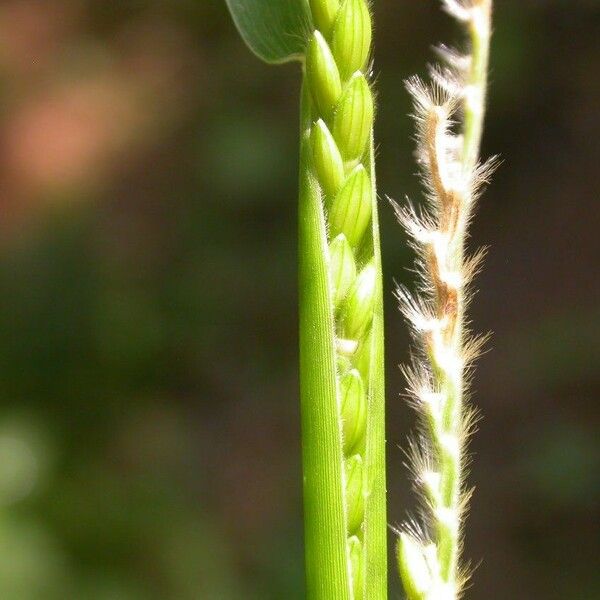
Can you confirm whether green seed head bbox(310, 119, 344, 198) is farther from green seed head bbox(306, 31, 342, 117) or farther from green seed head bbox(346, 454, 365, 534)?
green seed head bbox(346, 454, 365, 534)

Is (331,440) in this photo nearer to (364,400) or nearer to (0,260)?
(364,400)

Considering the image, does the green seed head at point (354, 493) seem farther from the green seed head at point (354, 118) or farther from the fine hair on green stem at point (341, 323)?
the green seed head at point (354, 118)

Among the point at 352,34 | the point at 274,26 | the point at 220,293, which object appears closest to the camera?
the point at 352,34

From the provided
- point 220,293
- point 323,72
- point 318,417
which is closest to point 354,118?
point 323,72

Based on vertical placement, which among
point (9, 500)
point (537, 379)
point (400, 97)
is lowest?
point (9, 500)

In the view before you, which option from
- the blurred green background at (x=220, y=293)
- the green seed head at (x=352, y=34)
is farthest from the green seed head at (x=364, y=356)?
the blurred green background at (x=220, y=293)

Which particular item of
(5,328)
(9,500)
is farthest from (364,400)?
(5,328)

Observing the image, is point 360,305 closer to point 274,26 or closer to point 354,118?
point 354,118
